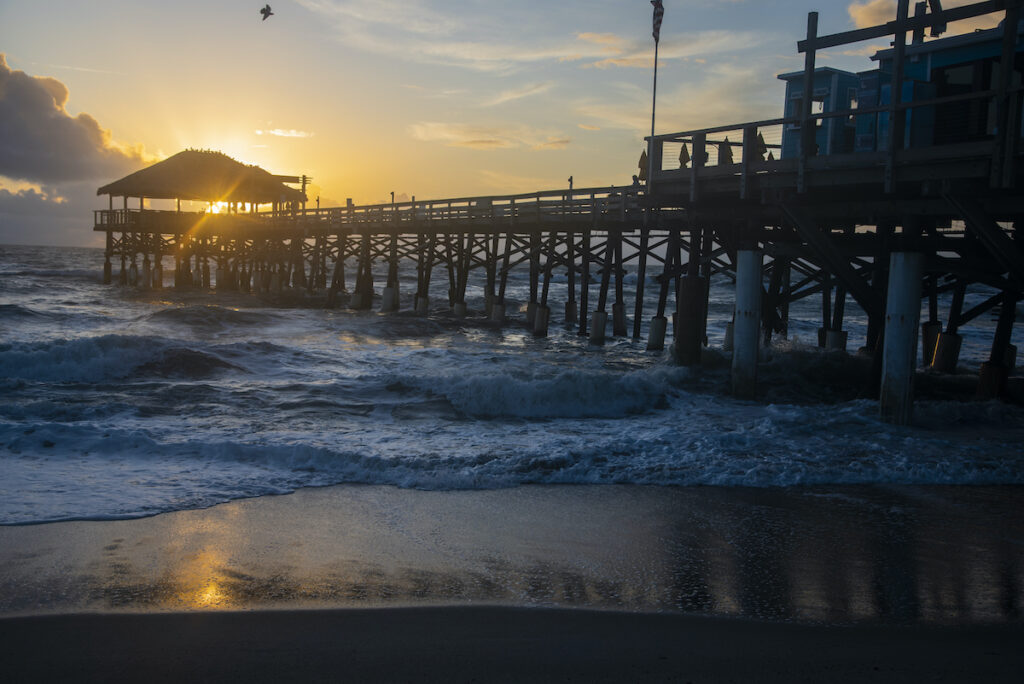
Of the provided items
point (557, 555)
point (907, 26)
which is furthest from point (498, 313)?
point (557, 555)

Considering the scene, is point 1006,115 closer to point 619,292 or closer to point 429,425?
point 429,425

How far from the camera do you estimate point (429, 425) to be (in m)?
10.3

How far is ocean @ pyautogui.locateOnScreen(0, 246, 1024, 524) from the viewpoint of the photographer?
7.58 meters

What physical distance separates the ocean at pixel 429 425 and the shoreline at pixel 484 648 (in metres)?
2.42

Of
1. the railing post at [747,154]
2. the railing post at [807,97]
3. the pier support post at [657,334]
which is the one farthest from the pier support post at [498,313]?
the railing post at [807,97]

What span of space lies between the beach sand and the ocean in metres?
0.83

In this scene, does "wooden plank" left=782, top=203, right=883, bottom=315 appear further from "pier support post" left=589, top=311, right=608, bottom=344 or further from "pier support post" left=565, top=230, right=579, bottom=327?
"pier support post" left=565, top=230, right=579, bottom=327

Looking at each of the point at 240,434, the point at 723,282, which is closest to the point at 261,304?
the point at 240,434

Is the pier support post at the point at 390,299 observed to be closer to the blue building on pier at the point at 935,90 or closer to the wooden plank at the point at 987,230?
the blue building on pier at the point at 935,90

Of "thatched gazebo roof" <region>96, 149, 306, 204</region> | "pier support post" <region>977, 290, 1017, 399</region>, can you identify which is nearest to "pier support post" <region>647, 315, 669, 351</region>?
"pier support post" <region>977, 290, 1017, 399</region>

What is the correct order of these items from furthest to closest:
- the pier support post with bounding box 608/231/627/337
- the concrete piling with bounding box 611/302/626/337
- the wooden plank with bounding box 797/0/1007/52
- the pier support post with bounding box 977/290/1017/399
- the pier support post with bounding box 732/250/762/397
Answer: the concrete piling with bounding box 611/302/626/337, the pier support post with bounding box 608/231/627/337, the pier support post with bounding box 732/250/762/397, the pier support post with bounding box 977/290/1017/399, the wooden plank with bounding box 797/0/1007/52

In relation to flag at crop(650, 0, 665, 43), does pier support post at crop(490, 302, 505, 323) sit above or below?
below

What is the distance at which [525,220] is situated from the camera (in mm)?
22500

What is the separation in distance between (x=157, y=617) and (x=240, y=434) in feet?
17.3
